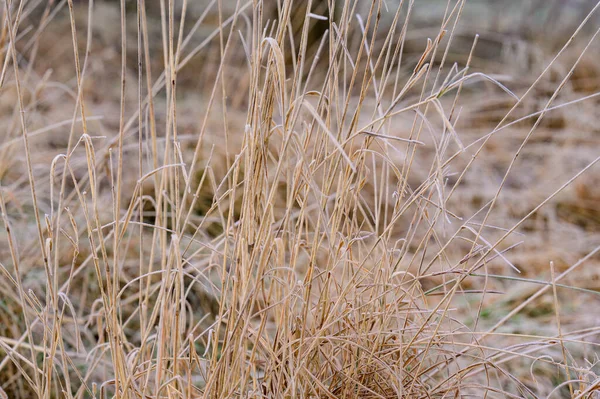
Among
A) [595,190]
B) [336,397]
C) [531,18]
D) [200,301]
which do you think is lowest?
[200,301]

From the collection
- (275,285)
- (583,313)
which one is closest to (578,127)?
(583,313)

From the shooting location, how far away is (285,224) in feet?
1.86

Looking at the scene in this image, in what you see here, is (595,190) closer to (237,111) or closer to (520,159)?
(520,159)

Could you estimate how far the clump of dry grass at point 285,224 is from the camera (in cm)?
60

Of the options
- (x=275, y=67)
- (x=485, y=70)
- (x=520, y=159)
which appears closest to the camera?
(x=275, y=67)

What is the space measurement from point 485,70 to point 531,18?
0.49m

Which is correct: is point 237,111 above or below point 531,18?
below

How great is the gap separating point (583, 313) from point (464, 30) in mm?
1844

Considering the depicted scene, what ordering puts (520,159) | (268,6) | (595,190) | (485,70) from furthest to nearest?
(485,70)
(268,6)
(520,159)
(595,190)

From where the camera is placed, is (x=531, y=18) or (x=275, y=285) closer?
(x=275, y=285)

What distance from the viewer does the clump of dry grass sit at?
600mm

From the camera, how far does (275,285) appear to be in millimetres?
721

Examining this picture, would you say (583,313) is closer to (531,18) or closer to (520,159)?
(520,159)

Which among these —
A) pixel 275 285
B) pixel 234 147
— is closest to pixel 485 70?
pixel 234 147
